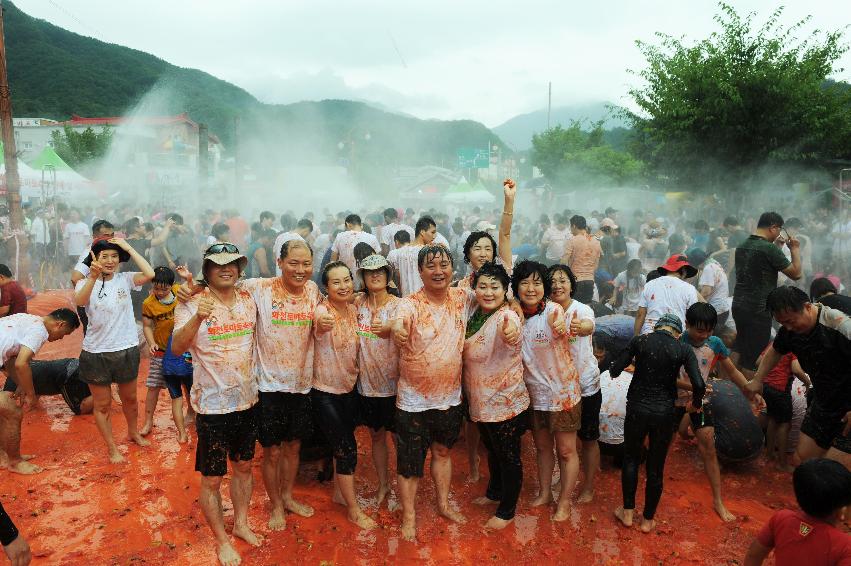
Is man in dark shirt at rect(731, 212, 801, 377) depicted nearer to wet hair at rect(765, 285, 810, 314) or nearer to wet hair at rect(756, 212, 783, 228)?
wet hair at rect(756, 212, 783, 228)

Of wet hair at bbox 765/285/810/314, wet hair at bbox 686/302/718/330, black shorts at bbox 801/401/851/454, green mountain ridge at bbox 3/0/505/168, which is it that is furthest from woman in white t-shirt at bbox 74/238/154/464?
green mountain ridge at bbox 3/0/505/168

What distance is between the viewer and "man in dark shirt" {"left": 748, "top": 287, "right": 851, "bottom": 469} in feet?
12.3

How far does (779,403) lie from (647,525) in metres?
1.93

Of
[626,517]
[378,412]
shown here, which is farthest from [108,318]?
[626,517]

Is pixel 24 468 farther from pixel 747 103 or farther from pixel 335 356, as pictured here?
pixel 747 103

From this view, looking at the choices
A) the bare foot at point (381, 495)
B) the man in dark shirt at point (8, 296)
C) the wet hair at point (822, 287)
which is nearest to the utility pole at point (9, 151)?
the man in dark shirt at point (8, 296)

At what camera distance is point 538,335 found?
162 inches

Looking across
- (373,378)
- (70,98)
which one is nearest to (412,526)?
(373,378)

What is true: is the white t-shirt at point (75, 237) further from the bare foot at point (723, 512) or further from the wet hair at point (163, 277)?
the bare foot at point (723, 512)

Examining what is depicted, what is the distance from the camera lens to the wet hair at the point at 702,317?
14.2 feet

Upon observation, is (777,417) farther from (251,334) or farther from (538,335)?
(251,334)

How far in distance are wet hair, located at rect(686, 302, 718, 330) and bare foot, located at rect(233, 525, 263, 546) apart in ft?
11.5

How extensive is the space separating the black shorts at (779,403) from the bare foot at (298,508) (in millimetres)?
4048

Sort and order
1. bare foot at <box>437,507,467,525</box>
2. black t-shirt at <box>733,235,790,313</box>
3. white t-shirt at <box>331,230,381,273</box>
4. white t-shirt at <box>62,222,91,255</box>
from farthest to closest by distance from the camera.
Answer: white t-shirt at <box>62,222,91,255</box> → white t-shirt at <box>331,230,381,273</box> → black t-shirt at <box>733,235,790,313</box> → bare foot at <box>437,507,467,525</box>
